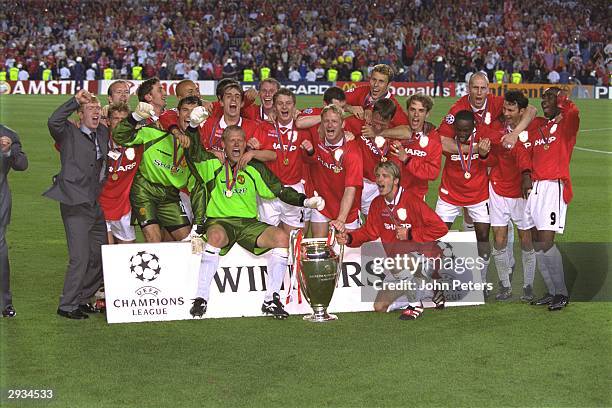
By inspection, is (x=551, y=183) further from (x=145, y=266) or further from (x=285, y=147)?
(x=145, y=266)

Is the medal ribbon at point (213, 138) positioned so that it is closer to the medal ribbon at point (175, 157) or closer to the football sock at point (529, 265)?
the medal ribbon at point (175, 157)

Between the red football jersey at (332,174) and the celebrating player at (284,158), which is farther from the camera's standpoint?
Result: the celebrating player at (284,158)

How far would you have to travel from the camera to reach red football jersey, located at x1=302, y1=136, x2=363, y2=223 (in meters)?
9.01

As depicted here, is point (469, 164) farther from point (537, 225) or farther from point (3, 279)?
point (3, 279)

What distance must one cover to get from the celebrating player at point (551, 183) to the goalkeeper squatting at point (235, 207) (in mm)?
2038

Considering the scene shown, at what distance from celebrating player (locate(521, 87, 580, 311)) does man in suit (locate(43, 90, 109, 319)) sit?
13.0 feet

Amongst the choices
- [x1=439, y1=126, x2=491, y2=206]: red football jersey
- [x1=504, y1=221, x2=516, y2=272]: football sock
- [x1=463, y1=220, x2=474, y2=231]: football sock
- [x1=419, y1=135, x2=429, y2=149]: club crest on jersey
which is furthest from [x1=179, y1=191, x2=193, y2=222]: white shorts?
[x1=504, y1=221, x2=516, y2=272]: football sock

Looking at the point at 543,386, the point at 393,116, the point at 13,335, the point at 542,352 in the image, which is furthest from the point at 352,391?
the point at 393,116

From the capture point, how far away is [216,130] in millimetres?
9422

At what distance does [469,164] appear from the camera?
9172mm

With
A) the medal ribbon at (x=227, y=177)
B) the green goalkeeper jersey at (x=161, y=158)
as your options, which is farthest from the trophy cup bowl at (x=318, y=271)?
the green goalkeeper jersey at (x=161, y=158)

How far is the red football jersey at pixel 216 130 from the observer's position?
933 cm

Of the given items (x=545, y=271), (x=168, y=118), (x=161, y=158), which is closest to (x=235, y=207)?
(x=161, y=158)

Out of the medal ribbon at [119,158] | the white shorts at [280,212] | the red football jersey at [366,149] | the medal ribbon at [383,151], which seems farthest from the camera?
the red football jersey at [366,149]
